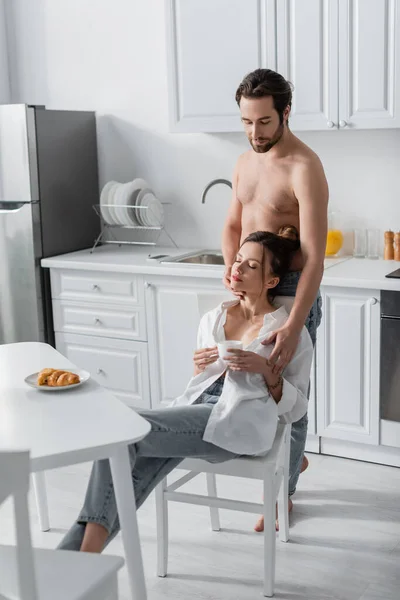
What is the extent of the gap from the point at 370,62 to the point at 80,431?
2075 millimetres

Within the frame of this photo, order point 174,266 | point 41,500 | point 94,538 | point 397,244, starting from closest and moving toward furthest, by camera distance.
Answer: point 94,538, point 41,500, point 397,244, point 174,266

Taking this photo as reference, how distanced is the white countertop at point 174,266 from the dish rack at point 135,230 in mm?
49

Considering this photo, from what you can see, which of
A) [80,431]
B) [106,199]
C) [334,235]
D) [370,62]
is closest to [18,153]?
[106,199]

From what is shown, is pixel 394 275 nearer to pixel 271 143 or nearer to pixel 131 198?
pixel 271 143

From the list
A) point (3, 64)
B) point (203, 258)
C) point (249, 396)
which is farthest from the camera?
point (3, 64)

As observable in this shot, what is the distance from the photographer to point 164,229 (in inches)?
167

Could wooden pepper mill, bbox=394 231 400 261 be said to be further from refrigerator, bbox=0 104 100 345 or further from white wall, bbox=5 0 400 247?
refrigerator, bbox=0 104 100 345

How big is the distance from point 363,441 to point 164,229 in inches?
62.2

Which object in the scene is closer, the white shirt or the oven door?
the white shirt

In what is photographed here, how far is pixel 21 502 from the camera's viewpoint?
4.52ft

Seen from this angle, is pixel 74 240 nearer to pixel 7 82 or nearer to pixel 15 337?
→ pixel 15 337

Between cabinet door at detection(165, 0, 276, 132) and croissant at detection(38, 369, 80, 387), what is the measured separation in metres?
1.80

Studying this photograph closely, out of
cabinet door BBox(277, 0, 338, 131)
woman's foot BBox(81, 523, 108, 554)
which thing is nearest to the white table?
woman's foot BBox(81, 523, 108, 554)

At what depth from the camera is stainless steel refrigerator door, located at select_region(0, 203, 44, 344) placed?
400cm
